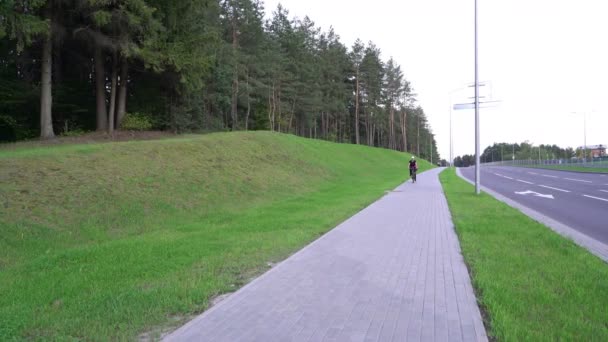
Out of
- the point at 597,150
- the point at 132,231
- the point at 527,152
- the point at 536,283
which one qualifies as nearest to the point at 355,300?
the point at 536,283

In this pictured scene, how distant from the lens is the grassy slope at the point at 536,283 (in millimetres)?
3834

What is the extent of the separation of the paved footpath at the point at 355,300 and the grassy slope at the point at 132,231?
484 millimetres

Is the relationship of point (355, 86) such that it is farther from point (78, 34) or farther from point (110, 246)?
point (110, 246)

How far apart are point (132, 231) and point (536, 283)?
26.4 ft

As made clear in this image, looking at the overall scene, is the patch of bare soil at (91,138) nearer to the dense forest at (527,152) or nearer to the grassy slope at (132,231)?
the grassy slope at (132,231)

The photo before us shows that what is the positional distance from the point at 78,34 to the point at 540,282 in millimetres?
21161

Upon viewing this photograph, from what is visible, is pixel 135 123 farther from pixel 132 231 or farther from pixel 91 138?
pixel 132 231

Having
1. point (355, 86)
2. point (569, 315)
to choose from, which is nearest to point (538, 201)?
point (569, 315)

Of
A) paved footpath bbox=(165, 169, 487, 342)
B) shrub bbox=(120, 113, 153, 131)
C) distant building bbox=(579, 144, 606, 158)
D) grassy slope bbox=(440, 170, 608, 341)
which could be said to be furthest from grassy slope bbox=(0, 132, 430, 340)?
distant building bbox=(579, 144, 606, 158)

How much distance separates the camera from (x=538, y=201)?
54.4 feet

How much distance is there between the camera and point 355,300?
4.76 metres

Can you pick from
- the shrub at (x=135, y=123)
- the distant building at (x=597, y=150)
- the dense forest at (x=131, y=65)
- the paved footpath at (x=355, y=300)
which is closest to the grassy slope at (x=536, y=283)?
the paved footpath at (x=355, y=300)

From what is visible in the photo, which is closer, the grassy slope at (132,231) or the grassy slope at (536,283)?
the grassy slope at (536,283)

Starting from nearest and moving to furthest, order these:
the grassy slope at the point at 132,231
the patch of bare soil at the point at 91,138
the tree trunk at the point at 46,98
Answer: the grassy slope at the point at 132,231, the patch of bare soil at the point at 91,138, the tree trunk at the point at 46,98
